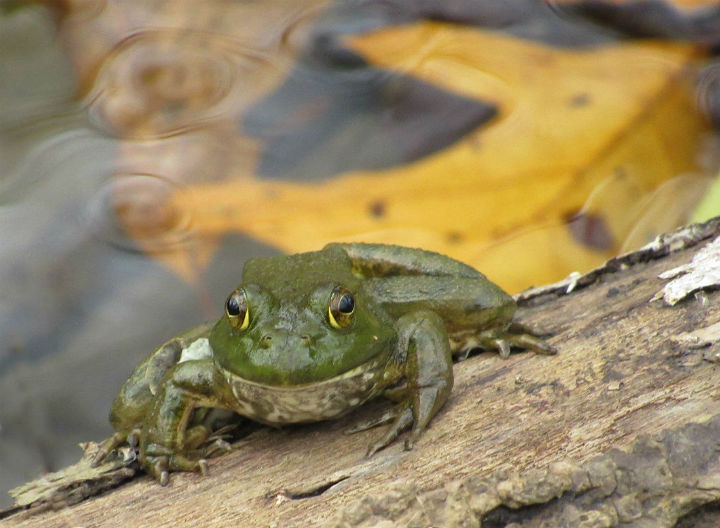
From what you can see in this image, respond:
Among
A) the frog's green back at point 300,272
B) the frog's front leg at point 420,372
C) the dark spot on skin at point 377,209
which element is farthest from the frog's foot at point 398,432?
the dark spot on skin at point 377,209

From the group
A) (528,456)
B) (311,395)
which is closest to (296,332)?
(311,395)

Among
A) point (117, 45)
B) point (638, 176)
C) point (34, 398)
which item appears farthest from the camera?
point (117, 45)

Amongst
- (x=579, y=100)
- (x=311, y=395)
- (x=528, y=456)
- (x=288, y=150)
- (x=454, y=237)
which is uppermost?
(x=288, y=150)

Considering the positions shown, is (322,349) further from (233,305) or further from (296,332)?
(233,305)

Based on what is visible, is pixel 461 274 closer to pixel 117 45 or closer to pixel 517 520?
pixel 517 520

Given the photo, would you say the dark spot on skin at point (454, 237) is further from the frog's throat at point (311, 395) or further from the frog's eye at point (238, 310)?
the frog's eye at point (238, 310)

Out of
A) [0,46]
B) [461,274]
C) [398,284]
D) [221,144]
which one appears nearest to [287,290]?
[398,284]

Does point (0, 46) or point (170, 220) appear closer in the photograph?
point (170, 220)
